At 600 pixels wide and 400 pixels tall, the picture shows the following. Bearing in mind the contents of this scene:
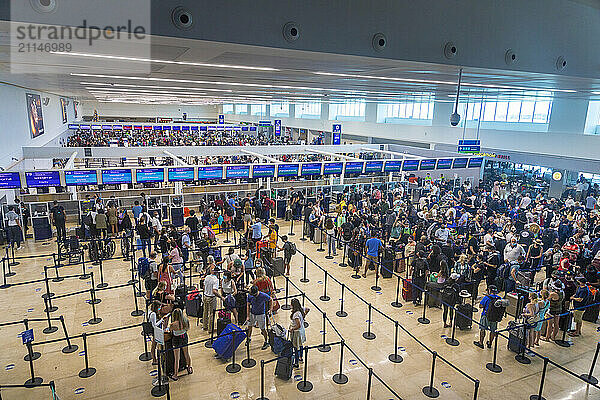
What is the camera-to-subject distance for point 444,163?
21.2 metres

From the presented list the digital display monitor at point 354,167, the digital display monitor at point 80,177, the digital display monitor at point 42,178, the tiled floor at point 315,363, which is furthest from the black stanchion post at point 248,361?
the digital display monitor at point 354,167

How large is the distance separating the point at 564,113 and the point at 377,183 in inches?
403

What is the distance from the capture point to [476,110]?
25.6 meters

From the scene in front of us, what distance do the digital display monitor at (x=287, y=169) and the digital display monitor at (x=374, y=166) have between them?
3789 millimetres

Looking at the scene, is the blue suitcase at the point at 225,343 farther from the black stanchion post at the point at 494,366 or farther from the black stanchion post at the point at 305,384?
the black stanchion post at the point at 494,366

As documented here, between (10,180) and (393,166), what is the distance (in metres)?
16.5

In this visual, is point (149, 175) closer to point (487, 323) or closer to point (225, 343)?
point (225, 343)

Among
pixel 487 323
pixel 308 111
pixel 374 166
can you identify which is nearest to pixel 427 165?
pixel 374 166

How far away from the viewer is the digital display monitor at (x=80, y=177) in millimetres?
14531

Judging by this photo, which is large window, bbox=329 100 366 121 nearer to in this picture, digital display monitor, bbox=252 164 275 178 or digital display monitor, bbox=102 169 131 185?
digital display monitor, bbox=252 164 275 178

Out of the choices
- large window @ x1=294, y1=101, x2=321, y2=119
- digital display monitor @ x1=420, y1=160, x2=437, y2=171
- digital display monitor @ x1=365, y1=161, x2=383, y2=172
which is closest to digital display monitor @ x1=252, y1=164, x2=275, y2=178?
digital display monitor @ x1=365, y1=161, x2=383, y2=172

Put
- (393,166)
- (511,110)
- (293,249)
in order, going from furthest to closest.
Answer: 1. (511,110)
2. (393,166)
3. (293,249)

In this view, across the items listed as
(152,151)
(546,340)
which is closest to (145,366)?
(546,340)

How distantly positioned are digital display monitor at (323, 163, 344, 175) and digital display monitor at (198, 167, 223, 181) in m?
5.14
